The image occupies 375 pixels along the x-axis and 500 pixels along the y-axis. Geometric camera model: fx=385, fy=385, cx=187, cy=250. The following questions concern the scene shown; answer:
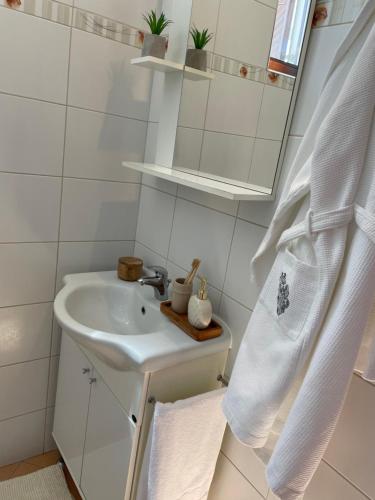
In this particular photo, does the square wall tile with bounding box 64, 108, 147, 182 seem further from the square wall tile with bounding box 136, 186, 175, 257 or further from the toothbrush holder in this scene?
the toothbrush holder

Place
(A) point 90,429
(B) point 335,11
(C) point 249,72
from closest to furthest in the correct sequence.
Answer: (B) point 335,11 → (C) point 249,72 → (A) point 90,429

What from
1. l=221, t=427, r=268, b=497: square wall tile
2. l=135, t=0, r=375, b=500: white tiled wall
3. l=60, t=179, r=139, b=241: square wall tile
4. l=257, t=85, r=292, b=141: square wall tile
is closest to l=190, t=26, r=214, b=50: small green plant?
l=135, t=0, r=375, b=500: white tiled wall

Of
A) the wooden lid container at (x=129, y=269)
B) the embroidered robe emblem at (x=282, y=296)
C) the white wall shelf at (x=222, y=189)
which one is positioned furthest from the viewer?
the wooden lid container at (x=129, y=269)

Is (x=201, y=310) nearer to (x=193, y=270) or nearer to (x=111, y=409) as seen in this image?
(x=193, y=270)

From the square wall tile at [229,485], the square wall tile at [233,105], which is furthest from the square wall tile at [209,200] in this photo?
the square wall tile at [229,485]

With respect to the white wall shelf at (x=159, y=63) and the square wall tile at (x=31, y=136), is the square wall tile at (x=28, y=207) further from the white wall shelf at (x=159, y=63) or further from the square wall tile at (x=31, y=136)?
the white wall shelf at (x=159, y=63)

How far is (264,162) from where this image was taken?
3.69ft

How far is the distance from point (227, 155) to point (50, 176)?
69cm

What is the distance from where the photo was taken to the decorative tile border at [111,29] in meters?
1.15

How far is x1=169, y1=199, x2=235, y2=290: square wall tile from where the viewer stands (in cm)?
129

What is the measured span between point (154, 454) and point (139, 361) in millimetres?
285

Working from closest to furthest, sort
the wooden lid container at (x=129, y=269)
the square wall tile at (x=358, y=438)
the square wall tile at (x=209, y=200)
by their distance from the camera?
the square wall tile at (x=358, y=438), the square wall tile at (x=209, y=200), the wooden lid container at (x=129, y=269)

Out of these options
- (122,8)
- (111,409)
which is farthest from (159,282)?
(122,8)

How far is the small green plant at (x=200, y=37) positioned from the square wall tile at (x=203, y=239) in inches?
21.8
